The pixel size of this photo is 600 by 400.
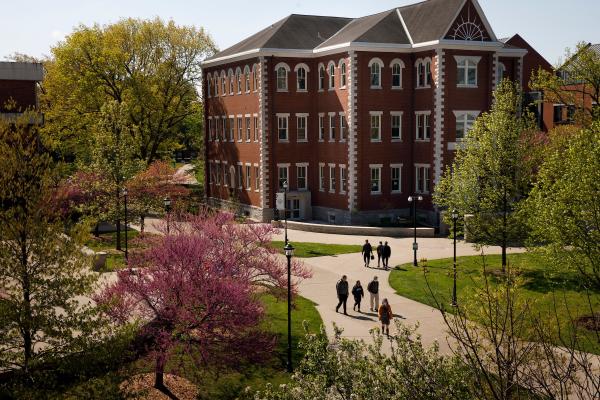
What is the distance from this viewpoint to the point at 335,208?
1962 inches

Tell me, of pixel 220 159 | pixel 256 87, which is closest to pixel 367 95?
pixel 256 87

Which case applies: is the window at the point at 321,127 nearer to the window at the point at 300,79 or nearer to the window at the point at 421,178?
the window at the point at 300,79

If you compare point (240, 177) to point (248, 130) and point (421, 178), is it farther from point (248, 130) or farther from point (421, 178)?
point (421, 178)

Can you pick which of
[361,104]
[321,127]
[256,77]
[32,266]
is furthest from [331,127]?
[32,266]

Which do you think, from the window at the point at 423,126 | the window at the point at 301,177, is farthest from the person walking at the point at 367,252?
the window at the point at 301,177

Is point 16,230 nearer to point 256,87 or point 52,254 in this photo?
point 52,254

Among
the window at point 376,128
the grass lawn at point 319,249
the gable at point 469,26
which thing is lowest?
the grass lawn at point 319,249

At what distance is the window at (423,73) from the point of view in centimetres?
4681

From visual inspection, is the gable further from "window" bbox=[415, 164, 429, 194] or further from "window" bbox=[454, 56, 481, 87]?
"window" bbox=[415, 164, 429, 194]

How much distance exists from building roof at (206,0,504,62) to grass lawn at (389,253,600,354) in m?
18.0

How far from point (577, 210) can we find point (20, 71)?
29.3m

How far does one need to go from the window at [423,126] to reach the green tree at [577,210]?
23.3 metres

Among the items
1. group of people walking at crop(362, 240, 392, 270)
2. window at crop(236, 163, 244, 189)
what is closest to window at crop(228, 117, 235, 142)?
window at crop(236, 163, 244, 189)

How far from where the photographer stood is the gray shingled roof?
5159 centimetres
